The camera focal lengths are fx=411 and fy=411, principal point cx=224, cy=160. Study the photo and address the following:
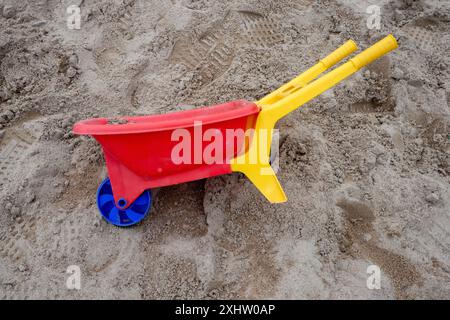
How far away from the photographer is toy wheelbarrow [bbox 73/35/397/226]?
1868 millimetres

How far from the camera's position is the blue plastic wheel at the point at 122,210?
216cm

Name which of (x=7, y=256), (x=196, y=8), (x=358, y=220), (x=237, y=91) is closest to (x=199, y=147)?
(x=237, y=91)

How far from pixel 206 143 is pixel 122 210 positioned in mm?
602

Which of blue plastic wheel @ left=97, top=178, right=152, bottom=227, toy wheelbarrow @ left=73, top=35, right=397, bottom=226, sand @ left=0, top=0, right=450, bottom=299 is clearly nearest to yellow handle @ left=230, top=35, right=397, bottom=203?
toy wheelbarrow @ left=73, top=35, right=397, bottom=226

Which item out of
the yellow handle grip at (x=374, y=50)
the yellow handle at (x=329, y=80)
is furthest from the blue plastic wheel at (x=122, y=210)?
the yellow handle grip at (x=374, y=50)

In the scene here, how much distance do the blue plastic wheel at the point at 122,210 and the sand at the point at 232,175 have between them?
6 centimetres

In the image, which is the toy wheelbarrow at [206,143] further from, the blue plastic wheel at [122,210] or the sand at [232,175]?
the sand at [232,175]

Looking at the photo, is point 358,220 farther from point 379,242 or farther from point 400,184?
point 400,184

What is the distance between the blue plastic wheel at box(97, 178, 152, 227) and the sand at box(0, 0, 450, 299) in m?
0.06

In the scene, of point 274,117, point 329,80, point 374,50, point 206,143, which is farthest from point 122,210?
point 374,50

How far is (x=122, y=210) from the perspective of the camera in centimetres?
215

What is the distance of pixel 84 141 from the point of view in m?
2.41

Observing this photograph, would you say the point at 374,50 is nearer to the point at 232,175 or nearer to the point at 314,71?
the point at 314,71

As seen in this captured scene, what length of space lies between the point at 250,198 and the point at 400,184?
843mm
